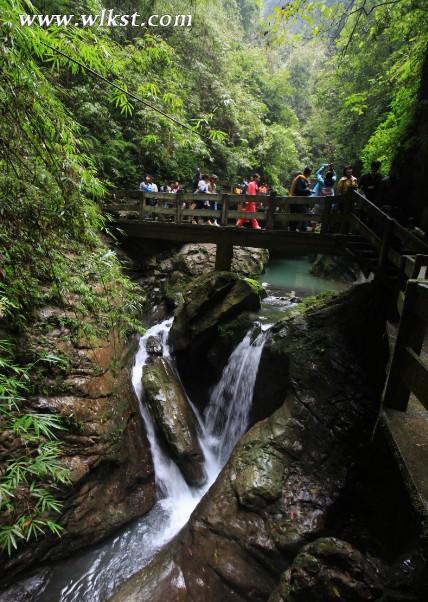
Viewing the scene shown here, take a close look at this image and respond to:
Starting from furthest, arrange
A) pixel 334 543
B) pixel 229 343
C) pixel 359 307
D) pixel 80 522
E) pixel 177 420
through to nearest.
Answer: pixel 229 343 < pixel 177 420 < pixel 359 307 < pixel 80 522 < pixel 334 543

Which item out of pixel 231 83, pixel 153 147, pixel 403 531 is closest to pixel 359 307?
pixel 403 531

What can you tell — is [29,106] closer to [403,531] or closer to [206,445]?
[403,531]

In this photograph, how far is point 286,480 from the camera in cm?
487

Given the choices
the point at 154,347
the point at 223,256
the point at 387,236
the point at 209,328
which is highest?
the point at 387,236

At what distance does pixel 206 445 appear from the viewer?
7184 millimetres

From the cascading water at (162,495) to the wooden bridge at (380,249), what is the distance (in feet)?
8.87

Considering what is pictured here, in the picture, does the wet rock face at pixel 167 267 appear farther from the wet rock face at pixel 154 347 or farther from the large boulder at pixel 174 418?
the large boulder at pixel 174 418

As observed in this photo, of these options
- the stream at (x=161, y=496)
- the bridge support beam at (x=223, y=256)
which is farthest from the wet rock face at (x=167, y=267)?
the stream at (x=161, y=496)

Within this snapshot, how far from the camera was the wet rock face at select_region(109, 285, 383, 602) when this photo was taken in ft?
14.2

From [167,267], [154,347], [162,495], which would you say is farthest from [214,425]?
[167,267]

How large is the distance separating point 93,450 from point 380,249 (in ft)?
19.0

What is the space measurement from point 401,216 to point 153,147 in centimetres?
927

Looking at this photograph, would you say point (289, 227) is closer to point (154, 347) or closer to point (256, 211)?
point (256, 211)

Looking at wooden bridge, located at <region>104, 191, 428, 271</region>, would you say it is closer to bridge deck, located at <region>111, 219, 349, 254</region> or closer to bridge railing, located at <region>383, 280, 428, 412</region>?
bridge deck, located at <region>111, 219, 349, 254</region>
